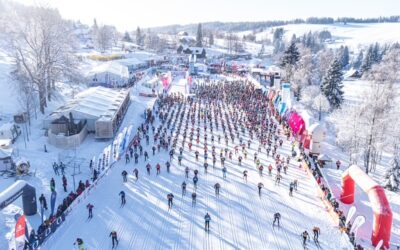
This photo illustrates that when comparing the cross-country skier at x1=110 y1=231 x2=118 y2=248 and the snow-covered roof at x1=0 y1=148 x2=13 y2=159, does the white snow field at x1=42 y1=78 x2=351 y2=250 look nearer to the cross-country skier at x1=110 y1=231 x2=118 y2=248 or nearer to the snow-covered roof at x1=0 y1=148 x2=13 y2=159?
the cross-country skier at x1=110 y1=231 x2=118 y2=248

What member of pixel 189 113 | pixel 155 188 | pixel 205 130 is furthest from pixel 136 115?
pixel 155 188

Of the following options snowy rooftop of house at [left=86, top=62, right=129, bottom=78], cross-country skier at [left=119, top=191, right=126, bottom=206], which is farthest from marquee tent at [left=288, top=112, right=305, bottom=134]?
snowy rooftop of house at [left=86, top=62, right=129, bottom=78]

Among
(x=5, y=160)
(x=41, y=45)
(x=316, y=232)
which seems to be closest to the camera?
(x=316, y=232)

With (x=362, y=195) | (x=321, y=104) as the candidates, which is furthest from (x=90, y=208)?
(x=321, y=104)

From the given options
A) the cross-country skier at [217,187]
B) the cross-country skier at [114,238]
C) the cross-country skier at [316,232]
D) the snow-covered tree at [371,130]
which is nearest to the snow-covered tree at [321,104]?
the snow-covered tree at [371,130]

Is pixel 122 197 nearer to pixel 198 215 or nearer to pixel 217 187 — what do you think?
pixel 198 215

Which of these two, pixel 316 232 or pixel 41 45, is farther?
pixel 41 45
